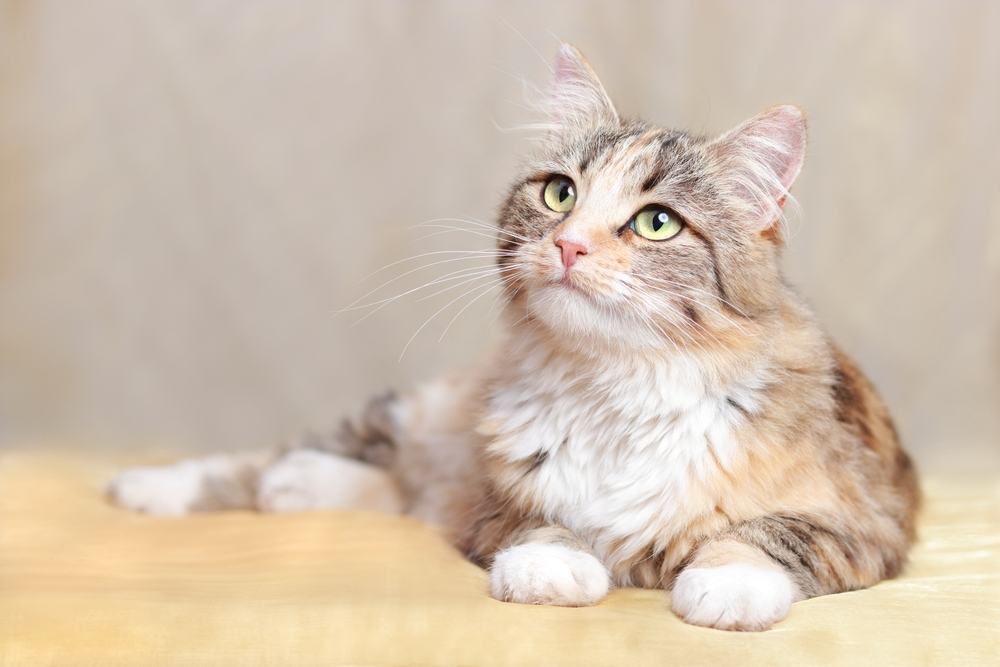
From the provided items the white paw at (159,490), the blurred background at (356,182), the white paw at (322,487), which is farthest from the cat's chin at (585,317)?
the blurred background at (356,182)

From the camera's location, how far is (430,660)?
1.87 metres

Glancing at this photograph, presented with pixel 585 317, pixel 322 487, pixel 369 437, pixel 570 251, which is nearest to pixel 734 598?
pixel 585 317

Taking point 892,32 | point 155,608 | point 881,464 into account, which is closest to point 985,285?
point 892,32

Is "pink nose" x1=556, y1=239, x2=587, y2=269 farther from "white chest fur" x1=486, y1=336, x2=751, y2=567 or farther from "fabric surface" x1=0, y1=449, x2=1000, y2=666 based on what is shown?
"fabric surface" x1=0, y1=449, x2=1000, y2=666

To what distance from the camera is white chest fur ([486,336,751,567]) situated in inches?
84.8

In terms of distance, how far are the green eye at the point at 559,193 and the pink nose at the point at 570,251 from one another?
245 mm

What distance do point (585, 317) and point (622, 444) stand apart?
297 millimetres

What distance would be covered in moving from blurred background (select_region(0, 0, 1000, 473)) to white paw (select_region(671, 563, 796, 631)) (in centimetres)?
176

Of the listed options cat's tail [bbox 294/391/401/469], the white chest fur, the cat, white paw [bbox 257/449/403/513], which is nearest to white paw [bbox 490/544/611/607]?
the cat

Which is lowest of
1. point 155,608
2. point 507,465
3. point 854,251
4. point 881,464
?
point 155,608

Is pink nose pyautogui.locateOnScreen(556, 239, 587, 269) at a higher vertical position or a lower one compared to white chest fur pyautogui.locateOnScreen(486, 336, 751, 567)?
higher

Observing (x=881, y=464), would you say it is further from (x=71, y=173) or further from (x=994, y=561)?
(x=71, y=173)

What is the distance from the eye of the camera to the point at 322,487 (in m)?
2.93

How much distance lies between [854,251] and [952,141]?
1.48 feet
